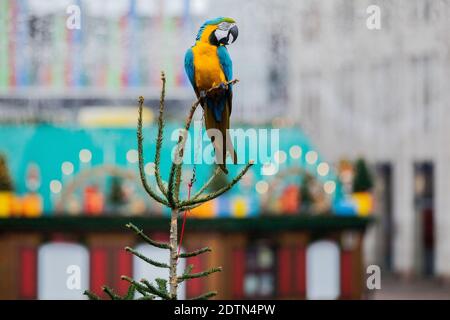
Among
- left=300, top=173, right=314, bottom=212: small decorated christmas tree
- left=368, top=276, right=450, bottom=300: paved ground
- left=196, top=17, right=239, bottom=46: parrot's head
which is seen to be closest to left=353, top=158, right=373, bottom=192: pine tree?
left=300, top=173, right=314, bottom=212: small decorated christmas tree

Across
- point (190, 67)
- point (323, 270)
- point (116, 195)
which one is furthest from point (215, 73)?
point (323, 270)

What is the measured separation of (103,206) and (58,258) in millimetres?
1834

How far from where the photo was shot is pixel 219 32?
21.7ft

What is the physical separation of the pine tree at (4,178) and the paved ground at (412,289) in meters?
14.6

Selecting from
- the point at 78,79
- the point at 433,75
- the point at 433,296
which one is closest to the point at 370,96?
the point at 433,75

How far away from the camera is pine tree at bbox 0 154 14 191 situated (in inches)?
1057

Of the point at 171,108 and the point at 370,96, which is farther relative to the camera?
the point at 370,96

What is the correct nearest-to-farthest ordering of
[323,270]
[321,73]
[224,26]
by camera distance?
[224,26], [323,270], [321,73]

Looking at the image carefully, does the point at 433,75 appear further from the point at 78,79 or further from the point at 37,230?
the point at 37,230

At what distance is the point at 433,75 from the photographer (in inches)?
1576

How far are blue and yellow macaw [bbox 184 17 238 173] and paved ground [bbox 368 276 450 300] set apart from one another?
29.5 meters

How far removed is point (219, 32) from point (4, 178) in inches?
833

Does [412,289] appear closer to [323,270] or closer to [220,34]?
[323,270]

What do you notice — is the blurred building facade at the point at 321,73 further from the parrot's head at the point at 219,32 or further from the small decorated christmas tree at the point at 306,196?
the parrot's head at the point at 219,32
